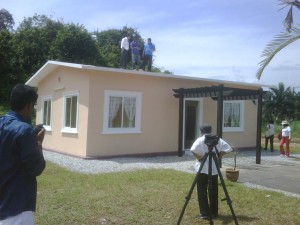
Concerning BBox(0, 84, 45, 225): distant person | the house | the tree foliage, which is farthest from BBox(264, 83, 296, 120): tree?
BBox(0, 84, 45, 225): distant person

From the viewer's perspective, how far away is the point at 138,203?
695 centimetres

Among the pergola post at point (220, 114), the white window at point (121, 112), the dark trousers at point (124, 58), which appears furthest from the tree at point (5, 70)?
the pergola post at point (220, 114)

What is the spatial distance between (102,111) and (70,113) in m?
1.98

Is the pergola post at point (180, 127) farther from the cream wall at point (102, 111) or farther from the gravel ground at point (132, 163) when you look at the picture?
the cream wall at point (102, 111)

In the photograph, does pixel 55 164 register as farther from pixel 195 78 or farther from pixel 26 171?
pixel 26 171

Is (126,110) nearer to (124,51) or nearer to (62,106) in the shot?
(62,106)

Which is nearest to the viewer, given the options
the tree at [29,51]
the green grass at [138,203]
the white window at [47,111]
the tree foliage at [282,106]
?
the green grass at [138,203]

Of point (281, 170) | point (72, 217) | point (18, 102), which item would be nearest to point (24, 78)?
point (281, 170)

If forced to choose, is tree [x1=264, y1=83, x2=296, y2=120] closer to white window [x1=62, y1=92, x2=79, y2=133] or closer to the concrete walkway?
the concrete walkway

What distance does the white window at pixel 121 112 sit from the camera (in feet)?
44.7

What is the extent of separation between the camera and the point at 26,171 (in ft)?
9.98

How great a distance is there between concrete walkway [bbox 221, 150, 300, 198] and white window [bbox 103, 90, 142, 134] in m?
3.77

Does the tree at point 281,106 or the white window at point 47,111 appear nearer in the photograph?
the white window at point 47,111

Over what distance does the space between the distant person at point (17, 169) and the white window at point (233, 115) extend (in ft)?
48.5
